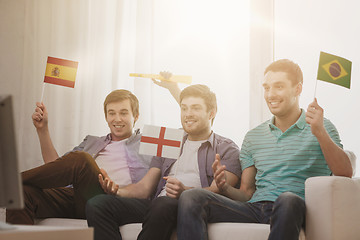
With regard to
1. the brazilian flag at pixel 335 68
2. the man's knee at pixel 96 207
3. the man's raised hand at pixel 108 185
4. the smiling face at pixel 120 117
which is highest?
the brazilian flag at pixel 335 68

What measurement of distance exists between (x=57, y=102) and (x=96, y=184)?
1313 mm

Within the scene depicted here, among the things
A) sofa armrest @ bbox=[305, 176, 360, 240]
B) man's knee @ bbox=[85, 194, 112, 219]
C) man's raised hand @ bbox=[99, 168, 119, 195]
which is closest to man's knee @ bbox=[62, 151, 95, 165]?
man's raised hand @ bbox=[99, 168, 119, 195]

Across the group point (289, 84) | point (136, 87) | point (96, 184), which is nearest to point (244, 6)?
point (136, 87)

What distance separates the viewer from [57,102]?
3387 millimetres

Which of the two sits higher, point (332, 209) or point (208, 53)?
point (208, 53)

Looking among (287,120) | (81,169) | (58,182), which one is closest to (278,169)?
(287,120)

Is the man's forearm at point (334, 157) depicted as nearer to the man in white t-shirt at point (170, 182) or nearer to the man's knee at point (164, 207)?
the man in white t-shirt at point (170, 182)

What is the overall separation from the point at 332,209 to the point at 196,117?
953mm

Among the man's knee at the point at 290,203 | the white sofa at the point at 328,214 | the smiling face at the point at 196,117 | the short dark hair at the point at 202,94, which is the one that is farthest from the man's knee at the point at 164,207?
the short dark hair at the point at 202,94

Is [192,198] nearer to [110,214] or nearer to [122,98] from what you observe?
[110,214]

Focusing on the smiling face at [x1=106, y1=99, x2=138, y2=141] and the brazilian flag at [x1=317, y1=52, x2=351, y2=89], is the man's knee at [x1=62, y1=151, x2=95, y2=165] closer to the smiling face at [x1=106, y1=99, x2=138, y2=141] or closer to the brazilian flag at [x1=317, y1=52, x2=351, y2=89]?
the smiling face at [x1=106, y1=99, x2=138, y2=141]

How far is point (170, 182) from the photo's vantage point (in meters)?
2.10

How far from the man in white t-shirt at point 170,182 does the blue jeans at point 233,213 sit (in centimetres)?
12

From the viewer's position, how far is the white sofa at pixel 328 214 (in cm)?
169
